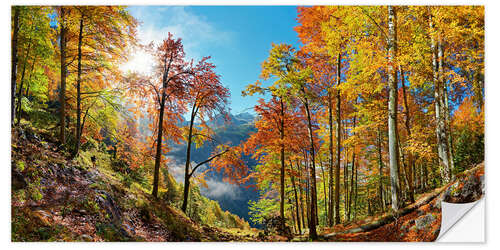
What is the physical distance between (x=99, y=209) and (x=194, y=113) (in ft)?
8.55

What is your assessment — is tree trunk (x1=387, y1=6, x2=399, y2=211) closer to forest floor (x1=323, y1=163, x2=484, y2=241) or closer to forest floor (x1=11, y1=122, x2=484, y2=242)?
forest floor (x1=323, y1=163, x2=484, y2=241)

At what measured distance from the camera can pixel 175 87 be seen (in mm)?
4707

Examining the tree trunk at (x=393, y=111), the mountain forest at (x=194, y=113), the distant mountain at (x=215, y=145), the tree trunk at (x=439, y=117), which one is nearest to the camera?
the mountain forest at (x=194, y=113)

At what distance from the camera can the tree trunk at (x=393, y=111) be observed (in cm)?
395

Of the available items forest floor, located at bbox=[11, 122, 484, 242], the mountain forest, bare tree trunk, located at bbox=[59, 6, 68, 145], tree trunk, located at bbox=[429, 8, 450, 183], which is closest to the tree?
the mountain forest

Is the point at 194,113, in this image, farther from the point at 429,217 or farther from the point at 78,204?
the point at 429,217

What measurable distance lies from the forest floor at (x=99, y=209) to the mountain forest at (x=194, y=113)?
2cm

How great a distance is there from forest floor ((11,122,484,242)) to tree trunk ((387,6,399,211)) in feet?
1.44

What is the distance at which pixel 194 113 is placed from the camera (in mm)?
5211

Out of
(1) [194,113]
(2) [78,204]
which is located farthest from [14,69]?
(1) [194,113]

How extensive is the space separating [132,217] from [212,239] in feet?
4.53

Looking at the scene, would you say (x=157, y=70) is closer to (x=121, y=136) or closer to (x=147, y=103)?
(x=147, y=103)

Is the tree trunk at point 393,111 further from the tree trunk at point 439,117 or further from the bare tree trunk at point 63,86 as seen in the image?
the bare tree trunk at point 63,86

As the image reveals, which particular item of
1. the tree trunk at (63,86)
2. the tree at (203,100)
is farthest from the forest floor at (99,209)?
the tree at (203,100)
